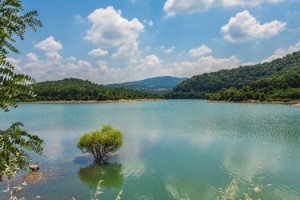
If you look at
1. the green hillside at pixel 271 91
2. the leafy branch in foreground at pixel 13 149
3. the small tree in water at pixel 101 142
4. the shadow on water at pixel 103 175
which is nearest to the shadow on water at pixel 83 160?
the small tree in water at pixel 101 142

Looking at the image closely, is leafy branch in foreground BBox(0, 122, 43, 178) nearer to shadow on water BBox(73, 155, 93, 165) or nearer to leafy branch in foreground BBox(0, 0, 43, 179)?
leafy branch in foreground BBox(0, 0, 43, 179)

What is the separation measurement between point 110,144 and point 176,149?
40.9 ft

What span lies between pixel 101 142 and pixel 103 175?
5.28 meters

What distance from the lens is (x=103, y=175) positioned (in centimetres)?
3547

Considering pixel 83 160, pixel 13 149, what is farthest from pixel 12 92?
pixel 83 160

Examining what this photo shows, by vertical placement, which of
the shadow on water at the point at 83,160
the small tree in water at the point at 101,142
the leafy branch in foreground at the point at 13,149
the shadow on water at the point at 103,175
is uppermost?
the leafy branch in foreground at the point at 13,149

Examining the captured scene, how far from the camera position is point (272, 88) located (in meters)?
180

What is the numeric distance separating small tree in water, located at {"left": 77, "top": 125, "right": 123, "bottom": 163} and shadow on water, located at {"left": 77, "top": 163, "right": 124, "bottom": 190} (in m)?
2.28

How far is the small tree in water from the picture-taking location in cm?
3934

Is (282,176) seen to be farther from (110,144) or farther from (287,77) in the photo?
(287,77)

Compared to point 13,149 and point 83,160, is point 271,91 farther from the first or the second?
point 13,149

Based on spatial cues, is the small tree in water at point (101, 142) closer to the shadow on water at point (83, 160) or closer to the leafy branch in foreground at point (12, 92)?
the shadow on water at point (83, 160)

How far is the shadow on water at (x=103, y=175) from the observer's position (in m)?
32.5

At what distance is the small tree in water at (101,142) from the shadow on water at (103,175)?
7.48 feet
